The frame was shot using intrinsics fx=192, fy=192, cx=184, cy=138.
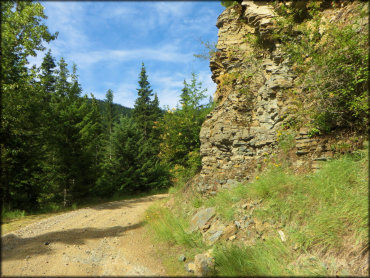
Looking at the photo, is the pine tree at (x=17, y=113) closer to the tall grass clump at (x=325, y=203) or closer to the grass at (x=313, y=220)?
the grass at (x=313, y=220)

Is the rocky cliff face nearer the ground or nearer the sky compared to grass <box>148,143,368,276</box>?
nearer the sky

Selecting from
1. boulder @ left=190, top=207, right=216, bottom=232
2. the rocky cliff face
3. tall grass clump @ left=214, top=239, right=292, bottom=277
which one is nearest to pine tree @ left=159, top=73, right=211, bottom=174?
the rocky cliff face

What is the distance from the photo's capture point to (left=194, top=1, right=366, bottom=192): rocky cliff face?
20.5 ft

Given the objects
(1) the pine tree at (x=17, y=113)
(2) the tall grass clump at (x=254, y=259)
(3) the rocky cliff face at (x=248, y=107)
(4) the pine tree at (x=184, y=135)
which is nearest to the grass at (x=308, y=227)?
(2) the tall grass clump at (x=254, y=259)

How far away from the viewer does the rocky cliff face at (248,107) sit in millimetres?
6234

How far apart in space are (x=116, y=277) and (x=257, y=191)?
4157 millimetres

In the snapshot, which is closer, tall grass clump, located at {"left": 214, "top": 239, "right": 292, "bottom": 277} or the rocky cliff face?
tall grass clump, located at {"left": 214, "top": 239, "right": 292, "bottom": 277}

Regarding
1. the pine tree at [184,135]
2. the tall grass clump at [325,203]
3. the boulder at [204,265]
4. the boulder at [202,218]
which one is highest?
the pine tree at [184,135]

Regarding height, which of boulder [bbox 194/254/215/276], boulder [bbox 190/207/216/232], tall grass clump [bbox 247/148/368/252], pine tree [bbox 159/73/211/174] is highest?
pine tree [bbox 159/73/211/174]

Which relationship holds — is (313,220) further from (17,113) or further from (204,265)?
(17,113)

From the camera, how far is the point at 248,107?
7641 millimetres

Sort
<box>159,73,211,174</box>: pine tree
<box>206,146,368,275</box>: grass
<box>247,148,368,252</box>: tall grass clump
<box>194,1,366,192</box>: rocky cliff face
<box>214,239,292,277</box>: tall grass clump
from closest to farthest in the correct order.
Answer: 1. <box>214,239,292,277</box>: tall grass clump
2. <box>206,146,368,275</box>: grass
3. <box>247,148,368,252</box>: tall grass clump
4. <box>194,1,366,192</box>: rocky cliff face
5. <box>159,73,211,174</box>: pine tree

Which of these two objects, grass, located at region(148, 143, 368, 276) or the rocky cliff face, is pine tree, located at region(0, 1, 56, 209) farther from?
the rocky cliff face

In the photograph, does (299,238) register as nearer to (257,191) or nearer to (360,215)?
(360,215)
